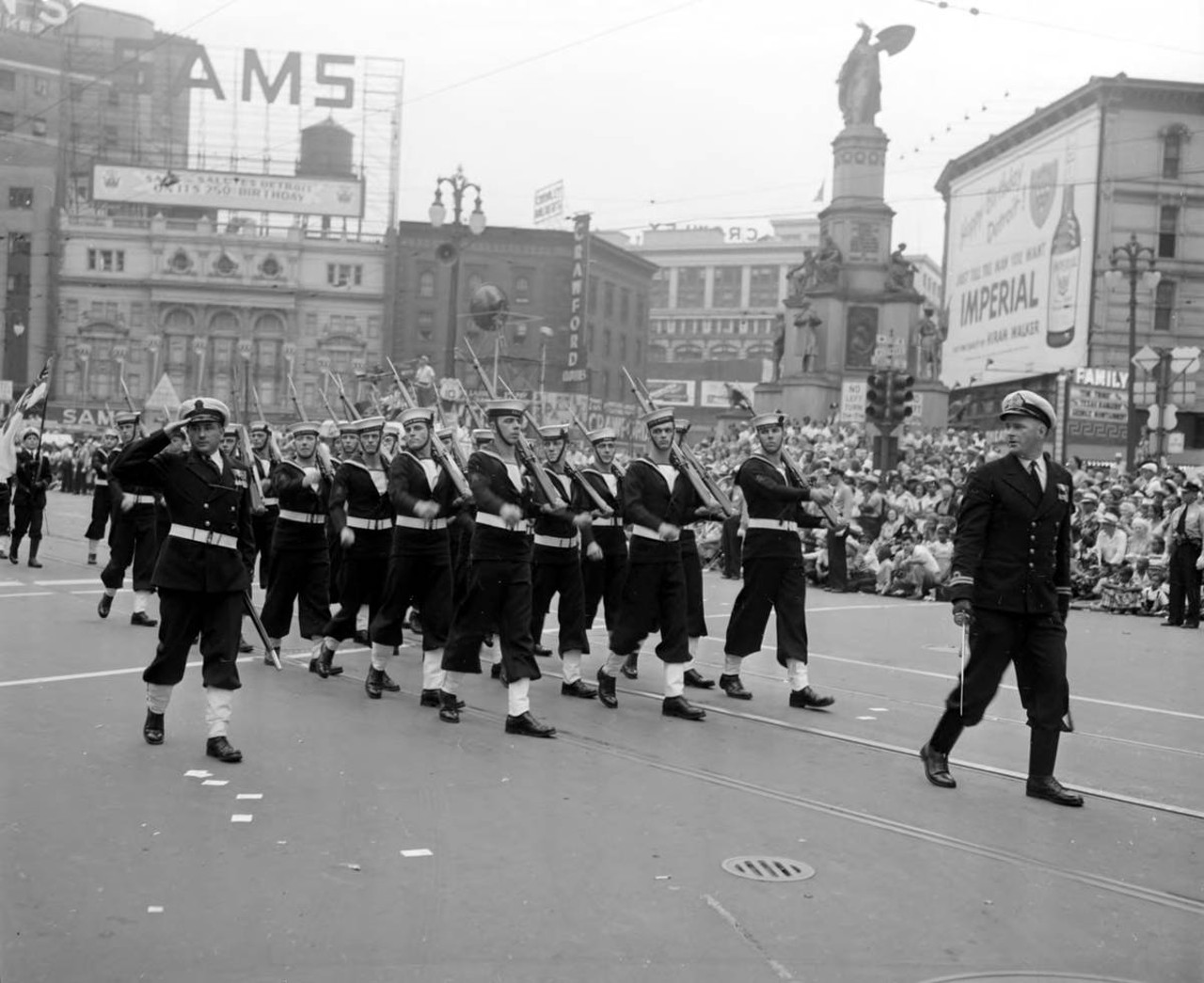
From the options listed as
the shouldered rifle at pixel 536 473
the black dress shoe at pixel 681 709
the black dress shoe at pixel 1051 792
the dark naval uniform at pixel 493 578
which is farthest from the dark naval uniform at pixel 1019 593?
the shouldered rifle at pixel 536 473

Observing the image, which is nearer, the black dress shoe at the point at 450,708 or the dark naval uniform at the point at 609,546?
the black dress shoe at the point at 450,708

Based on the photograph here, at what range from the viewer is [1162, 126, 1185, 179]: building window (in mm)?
57188

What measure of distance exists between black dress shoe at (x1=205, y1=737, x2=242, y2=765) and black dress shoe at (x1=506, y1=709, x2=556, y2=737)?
1.67 meters

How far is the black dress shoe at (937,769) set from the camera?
24.0 feet

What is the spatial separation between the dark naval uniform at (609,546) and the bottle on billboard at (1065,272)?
4975 centimetres

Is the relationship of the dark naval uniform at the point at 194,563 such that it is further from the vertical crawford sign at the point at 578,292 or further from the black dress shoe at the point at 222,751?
the vertical crawford sign at the point at 578,292

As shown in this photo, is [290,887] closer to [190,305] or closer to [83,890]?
[83,890]

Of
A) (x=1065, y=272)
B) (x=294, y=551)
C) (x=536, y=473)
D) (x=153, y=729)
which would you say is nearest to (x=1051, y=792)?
(x=536, y=473)

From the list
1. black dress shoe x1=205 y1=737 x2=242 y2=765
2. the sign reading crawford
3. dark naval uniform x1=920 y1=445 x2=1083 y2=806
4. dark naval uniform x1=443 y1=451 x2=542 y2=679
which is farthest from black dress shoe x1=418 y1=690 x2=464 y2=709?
the sign reading crawford

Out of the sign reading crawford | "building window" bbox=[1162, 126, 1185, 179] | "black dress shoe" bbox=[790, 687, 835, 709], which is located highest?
"building window" bbox=[1162, 126, 1185, 179]

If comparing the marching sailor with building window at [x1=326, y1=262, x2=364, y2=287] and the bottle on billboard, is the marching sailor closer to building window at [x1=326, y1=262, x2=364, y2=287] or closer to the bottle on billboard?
the bottle on billboard

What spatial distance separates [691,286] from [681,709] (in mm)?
115227

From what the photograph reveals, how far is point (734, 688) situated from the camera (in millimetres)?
10062

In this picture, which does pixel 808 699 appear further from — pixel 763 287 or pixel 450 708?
pixel 763 287
